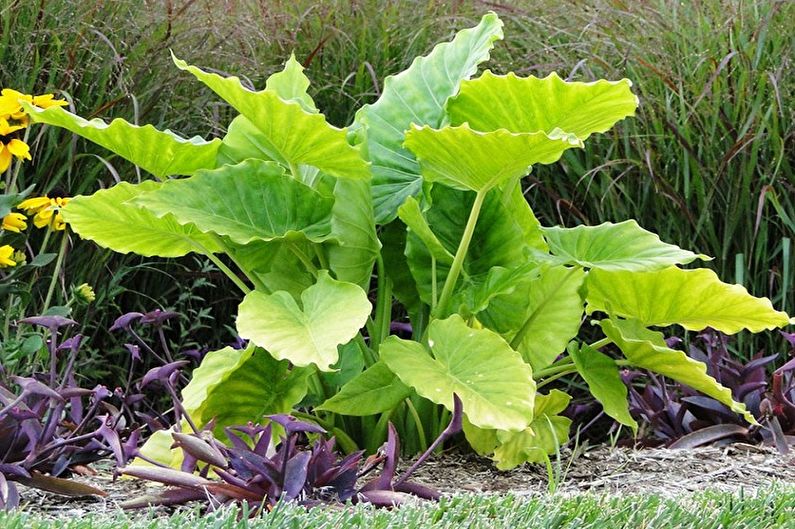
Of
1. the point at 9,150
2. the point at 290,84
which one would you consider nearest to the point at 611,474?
the point at 290,84

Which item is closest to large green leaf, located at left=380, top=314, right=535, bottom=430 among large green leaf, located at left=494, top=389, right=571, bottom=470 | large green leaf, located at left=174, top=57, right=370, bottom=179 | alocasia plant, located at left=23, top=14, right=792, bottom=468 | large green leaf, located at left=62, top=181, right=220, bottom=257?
alocasia plant, located at left=23, top=14, right=792, bottom=468

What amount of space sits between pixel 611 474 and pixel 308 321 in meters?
0.96

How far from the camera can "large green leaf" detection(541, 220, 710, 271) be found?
8.11 ft

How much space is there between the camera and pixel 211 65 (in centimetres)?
454

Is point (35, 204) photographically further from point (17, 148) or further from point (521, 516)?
point (521, 516)

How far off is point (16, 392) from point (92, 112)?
132 centimetres

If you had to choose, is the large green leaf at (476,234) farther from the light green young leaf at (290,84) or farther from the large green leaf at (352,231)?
the light green young leaf at (290,84)

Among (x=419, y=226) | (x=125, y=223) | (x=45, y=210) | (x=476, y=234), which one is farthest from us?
(x=45, y=210)

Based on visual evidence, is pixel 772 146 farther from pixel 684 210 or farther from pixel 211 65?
pixel 211 65

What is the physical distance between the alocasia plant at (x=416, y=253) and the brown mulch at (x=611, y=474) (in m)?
0.09

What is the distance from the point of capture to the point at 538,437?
2.80 m

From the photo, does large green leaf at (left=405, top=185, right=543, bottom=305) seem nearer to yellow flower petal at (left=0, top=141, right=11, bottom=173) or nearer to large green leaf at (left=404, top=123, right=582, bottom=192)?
large green leaf at (left=404, top=123, right=582, bottom=192)

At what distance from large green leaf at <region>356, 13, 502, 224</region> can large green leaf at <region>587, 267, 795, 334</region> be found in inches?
23.8

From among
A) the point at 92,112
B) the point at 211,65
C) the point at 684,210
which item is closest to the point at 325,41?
the point at 211,65
